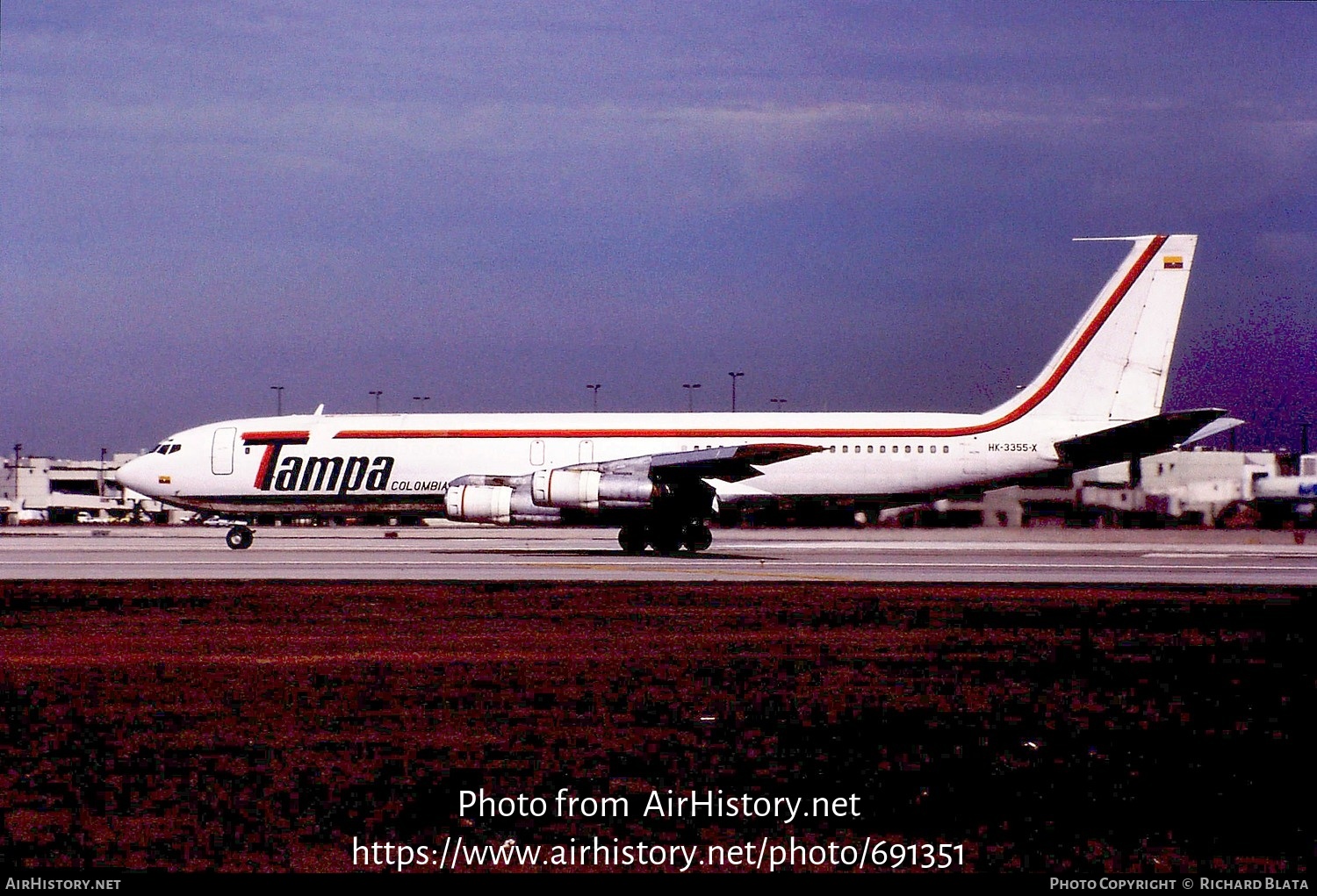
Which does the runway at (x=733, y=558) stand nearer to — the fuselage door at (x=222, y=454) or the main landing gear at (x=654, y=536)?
the main landing gear at (x=654, y=536)

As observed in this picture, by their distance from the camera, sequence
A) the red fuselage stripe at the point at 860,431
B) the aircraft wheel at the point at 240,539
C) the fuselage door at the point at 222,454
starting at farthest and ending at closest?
1. the fuselage door at the point at 222,454
2. the red fuselage stripe at the point at 860,431
3. the aircraft wheel at the point at 240,539

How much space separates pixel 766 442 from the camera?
34562mm

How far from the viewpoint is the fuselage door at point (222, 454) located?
36750mm

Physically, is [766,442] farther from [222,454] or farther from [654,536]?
[222,454]

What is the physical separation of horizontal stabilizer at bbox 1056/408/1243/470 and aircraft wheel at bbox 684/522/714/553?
997cm

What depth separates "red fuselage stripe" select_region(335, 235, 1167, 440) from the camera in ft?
114

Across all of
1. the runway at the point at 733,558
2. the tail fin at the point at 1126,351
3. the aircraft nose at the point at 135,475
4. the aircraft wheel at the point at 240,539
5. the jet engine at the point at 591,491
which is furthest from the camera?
the aircraft nose at the point at 135,475

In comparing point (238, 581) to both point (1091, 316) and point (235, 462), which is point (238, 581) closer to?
point (235, 462)

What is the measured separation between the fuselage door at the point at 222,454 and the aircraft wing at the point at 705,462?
454 inches

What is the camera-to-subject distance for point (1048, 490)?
133 ft

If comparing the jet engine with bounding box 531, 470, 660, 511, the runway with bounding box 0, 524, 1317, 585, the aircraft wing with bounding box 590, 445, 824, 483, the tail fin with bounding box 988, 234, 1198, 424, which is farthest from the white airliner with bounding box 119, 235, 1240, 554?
the jet engine with bounding box 531, 470, 660, 511

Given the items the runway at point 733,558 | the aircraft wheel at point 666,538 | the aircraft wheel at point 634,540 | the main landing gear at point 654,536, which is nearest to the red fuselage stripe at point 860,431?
the runway at point 733,558

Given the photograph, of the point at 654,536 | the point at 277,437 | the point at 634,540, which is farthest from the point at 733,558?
the point at 277,437

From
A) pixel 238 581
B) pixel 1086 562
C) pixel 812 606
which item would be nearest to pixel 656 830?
pixel 812 606
